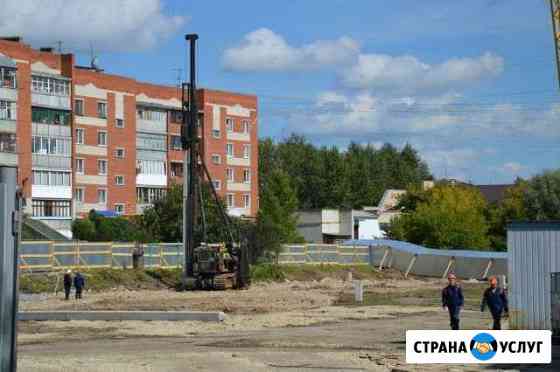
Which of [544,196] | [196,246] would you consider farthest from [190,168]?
[544,196]

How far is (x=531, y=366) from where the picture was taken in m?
20.5

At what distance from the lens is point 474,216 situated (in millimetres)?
87188

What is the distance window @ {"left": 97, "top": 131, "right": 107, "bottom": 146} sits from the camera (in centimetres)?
8562

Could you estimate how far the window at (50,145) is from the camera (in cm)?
7812

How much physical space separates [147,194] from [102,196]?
6121mm

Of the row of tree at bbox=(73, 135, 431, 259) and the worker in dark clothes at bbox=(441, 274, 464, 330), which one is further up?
the row of tree at bbox=(73, 135, 431, 259)

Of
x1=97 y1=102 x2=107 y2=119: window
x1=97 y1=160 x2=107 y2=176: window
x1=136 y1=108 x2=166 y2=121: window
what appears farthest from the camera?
x1=136 y1=108 x2=166 y2=121: window

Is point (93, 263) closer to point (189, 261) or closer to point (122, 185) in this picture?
point (189, 261)

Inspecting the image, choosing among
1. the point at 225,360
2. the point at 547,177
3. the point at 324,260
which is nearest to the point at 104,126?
the point at 324,260

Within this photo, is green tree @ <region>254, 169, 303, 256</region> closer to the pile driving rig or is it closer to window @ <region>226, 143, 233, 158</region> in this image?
window @ <region>226, 143, 233, 158</region>

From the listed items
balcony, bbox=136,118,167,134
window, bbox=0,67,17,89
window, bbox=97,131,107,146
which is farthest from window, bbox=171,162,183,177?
window, bbox=0,67,17,89

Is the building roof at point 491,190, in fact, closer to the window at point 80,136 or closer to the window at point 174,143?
the window at point 174,143

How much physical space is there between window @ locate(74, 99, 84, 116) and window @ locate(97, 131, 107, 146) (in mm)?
2799

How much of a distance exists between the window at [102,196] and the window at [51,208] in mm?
5368
